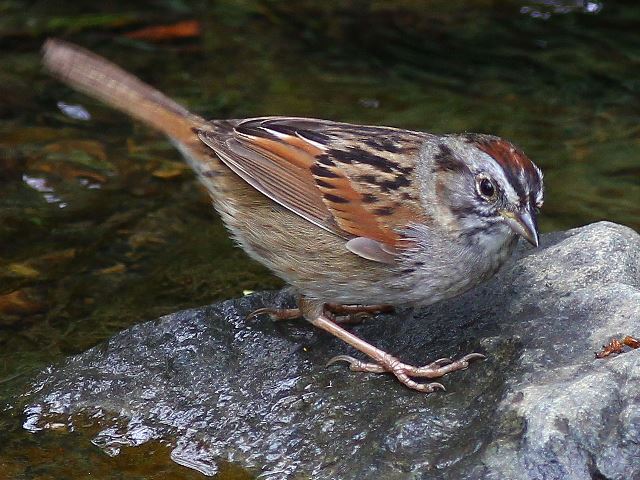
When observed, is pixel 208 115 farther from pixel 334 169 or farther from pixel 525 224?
pixel 525 224

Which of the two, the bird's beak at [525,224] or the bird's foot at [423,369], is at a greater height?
the bird's beak at [525,224]

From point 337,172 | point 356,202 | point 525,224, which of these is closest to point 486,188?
point 525,224

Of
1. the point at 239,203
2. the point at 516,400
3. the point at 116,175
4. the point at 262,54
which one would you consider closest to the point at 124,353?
the point at 239,203

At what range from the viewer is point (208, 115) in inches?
307

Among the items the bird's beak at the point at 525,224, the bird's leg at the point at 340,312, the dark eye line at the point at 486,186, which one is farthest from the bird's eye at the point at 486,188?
the bird's leg at the point at 340,312

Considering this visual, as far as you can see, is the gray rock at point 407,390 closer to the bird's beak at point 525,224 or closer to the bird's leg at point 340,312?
the bird's leg at point 340,312

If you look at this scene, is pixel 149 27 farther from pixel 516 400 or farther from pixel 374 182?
pixel 516 400

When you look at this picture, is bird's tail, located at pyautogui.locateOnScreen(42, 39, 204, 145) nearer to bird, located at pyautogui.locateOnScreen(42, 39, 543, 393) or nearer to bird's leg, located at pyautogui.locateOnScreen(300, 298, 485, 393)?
bird, located at pyautogui.locateOnScreen(42, 39, 543, 393)

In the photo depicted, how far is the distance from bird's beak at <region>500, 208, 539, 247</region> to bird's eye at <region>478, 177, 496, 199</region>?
0.34 ft

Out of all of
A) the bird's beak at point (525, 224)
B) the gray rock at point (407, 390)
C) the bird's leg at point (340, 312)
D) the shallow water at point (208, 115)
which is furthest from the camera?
the shallow water at point (208, 115)

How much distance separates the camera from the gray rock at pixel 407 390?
359 cm

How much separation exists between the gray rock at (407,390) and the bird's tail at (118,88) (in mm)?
947

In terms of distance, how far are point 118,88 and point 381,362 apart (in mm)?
1931

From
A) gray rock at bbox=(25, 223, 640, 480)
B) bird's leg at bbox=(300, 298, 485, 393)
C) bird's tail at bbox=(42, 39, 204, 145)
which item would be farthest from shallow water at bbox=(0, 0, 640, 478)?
bird's tail at bbox=(42, 39, 204, 145)
